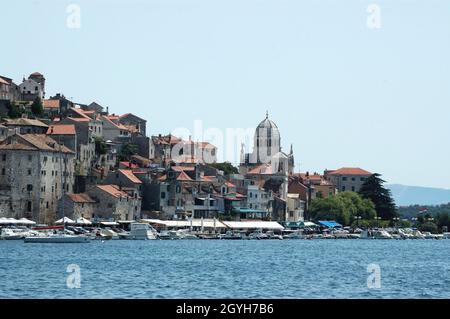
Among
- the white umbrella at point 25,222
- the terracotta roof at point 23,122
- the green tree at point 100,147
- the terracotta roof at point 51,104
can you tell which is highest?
the terracotta roof at point 51,104

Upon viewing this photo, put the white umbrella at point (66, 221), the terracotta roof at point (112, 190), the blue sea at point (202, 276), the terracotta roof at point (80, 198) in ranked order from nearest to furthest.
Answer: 1. the blue sea at point (202, 276)
2. the white umbrella at point (66, 221)
3. the terracotta roof at point (80, 198)
4. the terracotta roof at point (112, 190)

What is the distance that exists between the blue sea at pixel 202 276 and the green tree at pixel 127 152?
195 feet

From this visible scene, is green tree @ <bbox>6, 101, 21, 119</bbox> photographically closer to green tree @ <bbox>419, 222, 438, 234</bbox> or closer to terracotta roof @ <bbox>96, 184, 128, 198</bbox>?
terracotta roof @ <bbox>96, 184, 128, 198</bbox>

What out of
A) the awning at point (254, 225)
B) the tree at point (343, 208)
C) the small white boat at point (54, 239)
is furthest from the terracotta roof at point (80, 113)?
the tree at point (343, 208)

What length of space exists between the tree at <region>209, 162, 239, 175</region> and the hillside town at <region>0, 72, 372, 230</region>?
0.25 metres

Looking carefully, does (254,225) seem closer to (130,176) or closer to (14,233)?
(130,176)

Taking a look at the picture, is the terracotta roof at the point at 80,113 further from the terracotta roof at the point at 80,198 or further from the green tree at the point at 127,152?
the terracotta roof at the point at 80,198

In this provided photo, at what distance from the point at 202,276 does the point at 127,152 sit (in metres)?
89.7

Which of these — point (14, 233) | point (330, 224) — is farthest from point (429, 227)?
point (14, 233)

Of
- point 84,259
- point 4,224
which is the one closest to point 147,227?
point 4,224

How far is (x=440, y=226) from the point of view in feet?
593

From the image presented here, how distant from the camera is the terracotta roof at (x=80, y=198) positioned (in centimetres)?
11455

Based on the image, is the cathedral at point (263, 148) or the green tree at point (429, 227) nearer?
the green tree at point (429, 227)
